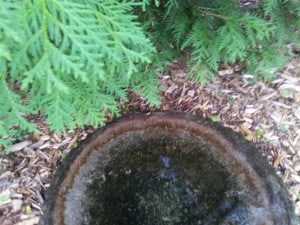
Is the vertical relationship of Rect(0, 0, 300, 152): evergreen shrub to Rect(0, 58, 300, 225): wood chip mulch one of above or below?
above

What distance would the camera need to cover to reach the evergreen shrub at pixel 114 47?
6.42 ft

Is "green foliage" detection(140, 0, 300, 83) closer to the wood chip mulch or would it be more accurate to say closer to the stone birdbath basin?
the wood chip mulch

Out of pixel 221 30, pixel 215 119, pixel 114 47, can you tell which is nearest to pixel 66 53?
pixel 114 47

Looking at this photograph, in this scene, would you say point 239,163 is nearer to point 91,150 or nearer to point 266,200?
point 266,200

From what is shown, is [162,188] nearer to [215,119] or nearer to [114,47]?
[215,119]

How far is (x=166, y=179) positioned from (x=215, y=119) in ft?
1.88

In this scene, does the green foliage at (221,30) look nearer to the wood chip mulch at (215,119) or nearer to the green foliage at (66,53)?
the wood chip mulch at (215,119)

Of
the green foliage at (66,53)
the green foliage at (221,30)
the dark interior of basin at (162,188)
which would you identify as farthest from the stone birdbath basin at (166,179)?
the green foliage at (221,30)

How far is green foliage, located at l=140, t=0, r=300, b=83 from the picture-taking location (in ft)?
8.62

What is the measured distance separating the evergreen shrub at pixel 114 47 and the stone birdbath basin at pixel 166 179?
0.19 meters

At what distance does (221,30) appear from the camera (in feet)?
8.69

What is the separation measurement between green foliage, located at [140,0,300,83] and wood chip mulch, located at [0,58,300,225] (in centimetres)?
16

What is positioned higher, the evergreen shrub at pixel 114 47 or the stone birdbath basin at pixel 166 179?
the evergreen shrub at pixel 114 47

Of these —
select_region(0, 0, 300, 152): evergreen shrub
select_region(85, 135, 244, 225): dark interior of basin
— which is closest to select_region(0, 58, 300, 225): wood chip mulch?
select_region(0, 0, 300, 152): evergreen shrub
